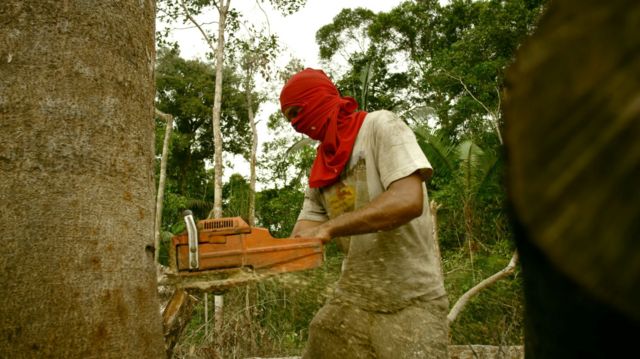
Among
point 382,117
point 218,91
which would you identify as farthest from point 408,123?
point 382,117

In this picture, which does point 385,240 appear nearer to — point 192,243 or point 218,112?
point 192,243

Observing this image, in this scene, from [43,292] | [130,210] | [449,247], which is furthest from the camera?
[449,247]

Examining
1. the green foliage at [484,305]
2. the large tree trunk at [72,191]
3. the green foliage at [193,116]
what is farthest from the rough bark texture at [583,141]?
the green foliage at [193,116]

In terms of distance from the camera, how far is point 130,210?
1561mm

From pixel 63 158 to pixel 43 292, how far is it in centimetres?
36

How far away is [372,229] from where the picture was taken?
85.0 inches

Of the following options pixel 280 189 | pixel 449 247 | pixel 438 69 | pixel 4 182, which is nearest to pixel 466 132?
pixel 438 69

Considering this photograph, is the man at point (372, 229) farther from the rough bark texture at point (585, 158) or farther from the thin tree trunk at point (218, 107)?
the thin tree trunk at point (218, 107)

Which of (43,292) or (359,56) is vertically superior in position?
(359,56)

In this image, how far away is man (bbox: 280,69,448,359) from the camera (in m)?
2.18

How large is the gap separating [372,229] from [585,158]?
1673 millimetres

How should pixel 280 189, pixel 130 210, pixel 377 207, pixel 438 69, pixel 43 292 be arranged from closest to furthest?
pixel 43 292 < pixel 130 210 < pixel 377 207 < pixel 438 69 < pixel 280 189

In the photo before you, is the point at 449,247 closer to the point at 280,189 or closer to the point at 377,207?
the point at 280,189

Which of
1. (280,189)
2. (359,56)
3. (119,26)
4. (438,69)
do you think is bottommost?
(119,26)
